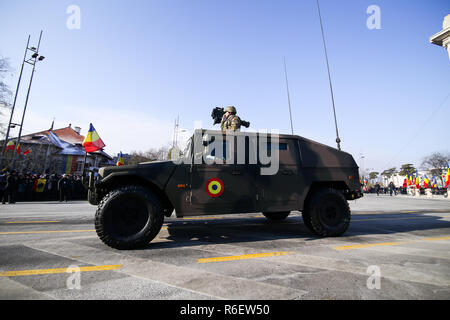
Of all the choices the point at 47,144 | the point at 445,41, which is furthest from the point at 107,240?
the point at 47,144

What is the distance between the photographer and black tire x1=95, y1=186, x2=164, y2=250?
3119 mm

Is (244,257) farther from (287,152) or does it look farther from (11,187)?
(11,187)

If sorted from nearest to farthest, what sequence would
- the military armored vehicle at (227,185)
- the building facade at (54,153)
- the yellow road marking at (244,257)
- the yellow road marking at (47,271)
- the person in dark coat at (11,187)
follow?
the yellow road marking at (47,271)
the yellow road marking at (244,257)
the military armored vehicle at (227,185)
the person in dark coat at (11,187)
the building facade at (54,153)

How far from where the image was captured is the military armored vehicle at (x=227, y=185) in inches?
129

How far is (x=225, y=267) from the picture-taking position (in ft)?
8.17

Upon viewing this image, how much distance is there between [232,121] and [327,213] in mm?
2904

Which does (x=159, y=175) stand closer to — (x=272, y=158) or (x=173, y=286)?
(x=173, y=286)

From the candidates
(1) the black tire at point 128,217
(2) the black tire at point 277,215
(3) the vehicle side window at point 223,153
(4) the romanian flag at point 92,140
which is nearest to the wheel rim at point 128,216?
(1) the black tire at point 128,217

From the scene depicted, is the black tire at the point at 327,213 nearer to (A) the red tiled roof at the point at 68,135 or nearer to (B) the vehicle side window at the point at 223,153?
(B) the vehicle side window at the point at 223,153

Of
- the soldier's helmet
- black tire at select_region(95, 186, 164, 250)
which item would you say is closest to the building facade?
the soldier's helmet

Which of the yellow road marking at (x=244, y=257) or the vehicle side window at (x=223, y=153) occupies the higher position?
the vehicle side window at (x=223, y=153)

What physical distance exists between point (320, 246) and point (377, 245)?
3.57ft

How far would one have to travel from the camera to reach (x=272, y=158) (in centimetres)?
409

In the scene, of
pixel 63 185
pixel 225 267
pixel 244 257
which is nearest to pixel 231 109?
pixel 244 257
